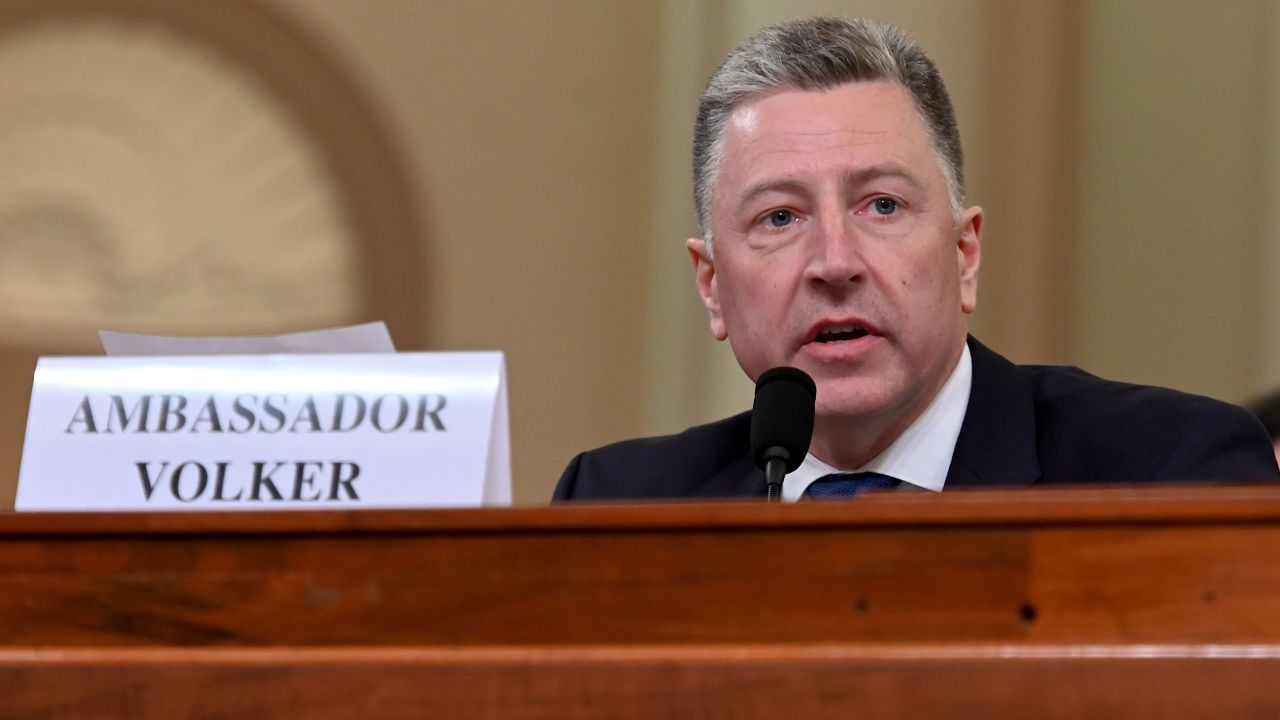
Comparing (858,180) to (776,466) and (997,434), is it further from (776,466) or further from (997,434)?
(776,466)

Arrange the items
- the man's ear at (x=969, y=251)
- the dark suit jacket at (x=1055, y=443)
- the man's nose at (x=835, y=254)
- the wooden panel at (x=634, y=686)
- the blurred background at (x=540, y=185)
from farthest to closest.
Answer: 1. the blurred background at (x=540, y=185)
2. the man's ear at (x=969, y=251)
3. the man's nose at (x=835, y=254)
4. the dark suit jacket at (x=1055, y=443)
5. the wooden panel at (x=634, y=686)

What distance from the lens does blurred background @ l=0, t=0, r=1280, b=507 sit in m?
4.88

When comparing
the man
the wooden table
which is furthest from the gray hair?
the wooden table

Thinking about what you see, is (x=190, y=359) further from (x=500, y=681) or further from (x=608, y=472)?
(x=608, y=472)

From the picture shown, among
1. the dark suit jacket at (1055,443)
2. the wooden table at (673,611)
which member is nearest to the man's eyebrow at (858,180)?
the dark suit jacket at (1055,443)

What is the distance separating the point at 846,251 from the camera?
2.06 m

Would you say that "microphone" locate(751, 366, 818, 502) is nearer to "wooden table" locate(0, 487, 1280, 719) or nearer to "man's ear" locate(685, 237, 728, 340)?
"wooden table" locate(0, 487, 1280, 719)

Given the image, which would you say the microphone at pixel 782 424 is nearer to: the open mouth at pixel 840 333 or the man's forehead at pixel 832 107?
the open mouth at pixel 840 333

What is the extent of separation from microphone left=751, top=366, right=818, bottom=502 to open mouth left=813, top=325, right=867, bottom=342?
1.36 ft

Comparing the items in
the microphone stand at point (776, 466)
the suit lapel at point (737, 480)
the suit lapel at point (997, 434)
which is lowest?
the suit lapel at point (737, 480)

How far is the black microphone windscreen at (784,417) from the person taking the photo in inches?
64.0

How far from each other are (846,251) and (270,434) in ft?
3.13

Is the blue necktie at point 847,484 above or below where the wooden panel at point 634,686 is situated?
below

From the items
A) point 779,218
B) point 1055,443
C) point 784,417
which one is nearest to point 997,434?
point 1055,443
